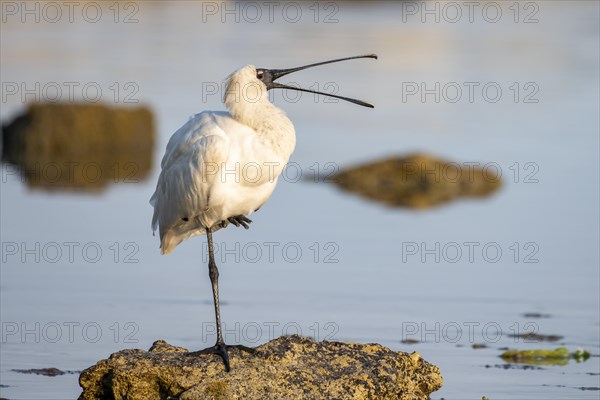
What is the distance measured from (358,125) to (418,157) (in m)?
6.13

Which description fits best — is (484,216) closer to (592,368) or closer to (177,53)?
(592,368)

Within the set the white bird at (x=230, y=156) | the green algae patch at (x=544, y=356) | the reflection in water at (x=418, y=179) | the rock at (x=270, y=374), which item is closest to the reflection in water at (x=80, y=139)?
the reflection in water at (x=418, y=179)

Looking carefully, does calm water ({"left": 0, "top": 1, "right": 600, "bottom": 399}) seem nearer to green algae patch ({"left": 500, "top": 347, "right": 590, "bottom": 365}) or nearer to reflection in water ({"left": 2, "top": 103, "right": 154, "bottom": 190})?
green algae patch ({"left": 500, "top": 347, "right": 590, "bottom": 365})

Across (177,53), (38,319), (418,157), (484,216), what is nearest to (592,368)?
(38,319)

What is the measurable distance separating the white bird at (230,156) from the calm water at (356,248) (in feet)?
6.36

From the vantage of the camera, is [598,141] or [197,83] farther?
[197,83]

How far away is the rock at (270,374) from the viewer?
9352mm

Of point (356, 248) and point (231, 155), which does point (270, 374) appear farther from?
point (356, 248)

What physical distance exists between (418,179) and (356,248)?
190 inches

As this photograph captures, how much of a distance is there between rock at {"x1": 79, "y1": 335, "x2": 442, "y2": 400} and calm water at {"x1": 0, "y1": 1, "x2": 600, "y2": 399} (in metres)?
1.54

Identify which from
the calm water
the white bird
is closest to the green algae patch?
the calm water

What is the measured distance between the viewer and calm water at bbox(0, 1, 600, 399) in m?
13.1

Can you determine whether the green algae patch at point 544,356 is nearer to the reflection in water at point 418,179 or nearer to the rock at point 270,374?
the rock at point 270,374

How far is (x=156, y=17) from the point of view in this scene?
62.6 metres
